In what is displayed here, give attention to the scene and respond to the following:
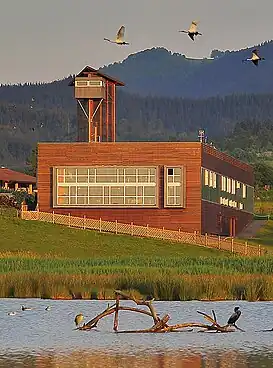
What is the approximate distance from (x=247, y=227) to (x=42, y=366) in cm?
7234

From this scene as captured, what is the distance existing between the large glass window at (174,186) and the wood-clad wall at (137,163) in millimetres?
362

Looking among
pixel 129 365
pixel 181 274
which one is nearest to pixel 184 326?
pixel 129 365

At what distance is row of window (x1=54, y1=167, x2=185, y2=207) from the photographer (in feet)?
275

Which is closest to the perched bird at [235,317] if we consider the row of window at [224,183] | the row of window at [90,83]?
the row of window at [224,183]

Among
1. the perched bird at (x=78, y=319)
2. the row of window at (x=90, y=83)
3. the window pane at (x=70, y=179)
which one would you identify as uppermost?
the row of window at (x=90, y=83)

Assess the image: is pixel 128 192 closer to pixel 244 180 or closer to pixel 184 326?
pixel 244 180

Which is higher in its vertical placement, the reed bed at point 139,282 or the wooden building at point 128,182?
the wooden building at point 128,182

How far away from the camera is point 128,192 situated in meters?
83.9

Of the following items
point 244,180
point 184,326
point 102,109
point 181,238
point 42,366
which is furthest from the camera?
point 244,180

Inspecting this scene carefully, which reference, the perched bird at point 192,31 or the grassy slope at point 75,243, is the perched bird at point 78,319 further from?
the grassy slope at point 75,243

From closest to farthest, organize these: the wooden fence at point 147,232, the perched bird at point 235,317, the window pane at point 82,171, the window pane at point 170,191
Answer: the perched bird at point 235,317, the wooden fence at point 147,232, the window pane at point 170,191, the window pane at point 82,171

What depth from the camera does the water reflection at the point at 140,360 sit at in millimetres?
28031

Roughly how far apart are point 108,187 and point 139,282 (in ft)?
130

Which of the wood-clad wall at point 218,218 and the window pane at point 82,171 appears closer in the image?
the window pane at point 82,171
